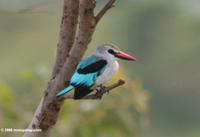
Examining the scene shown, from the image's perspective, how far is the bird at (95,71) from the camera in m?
2.95

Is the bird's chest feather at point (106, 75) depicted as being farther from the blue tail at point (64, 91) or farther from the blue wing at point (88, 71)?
the blue tail at point (64, 91)

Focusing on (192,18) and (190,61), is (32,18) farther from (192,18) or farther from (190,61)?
(190,61)

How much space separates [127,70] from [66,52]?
208 centimetres

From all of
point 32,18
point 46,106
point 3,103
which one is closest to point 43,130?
point 46,106

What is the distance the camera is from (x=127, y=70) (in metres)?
5.02

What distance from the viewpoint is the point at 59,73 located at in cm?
292

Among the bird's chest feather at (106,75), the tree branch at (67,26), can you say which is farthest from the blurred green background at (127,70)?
the bird's chest feather at (106,75)

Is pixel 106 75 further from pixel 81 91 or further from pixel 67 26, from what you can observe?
pixel 67 26

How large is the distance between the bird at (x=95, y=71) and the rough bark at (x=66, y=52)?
0.03 meters

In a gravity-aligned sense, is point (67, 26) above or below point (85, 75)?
above

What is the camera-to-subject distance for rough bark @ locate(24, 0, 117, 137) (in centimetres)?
285

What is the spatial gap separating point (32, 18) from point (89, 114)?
36.4ft

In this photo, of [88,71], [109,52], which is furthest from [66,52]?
[109,52]

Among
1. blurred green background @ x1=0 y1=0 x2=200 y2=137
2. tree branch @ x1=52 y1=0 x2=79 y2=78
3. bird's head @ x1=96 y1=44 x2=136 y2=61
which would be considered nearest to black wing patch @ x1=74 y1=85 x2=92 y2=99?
tree branch @ x1=52 y1=0 x2=79 y2=78
